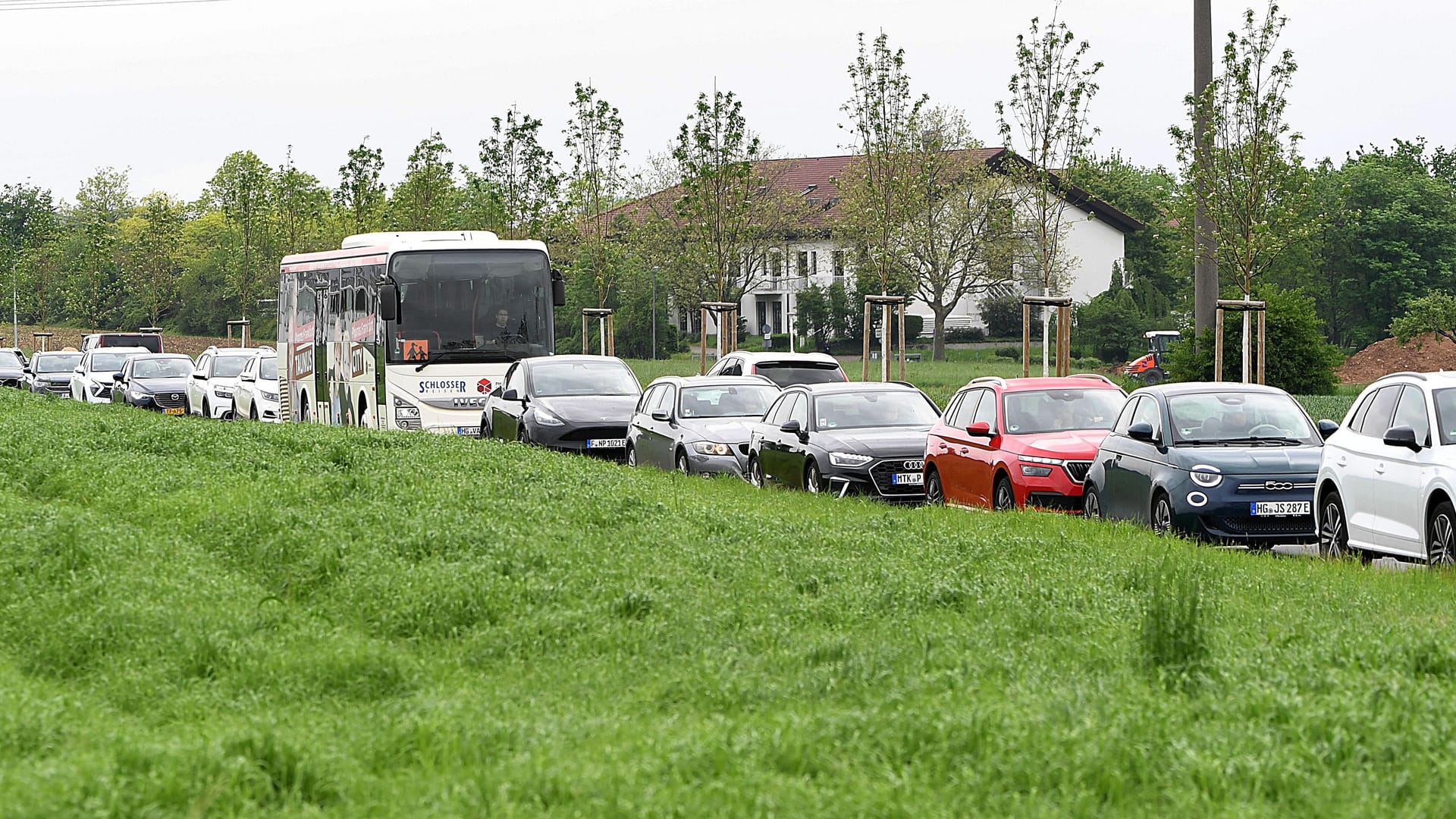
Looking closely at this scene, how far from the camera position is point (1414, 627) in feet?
27.0

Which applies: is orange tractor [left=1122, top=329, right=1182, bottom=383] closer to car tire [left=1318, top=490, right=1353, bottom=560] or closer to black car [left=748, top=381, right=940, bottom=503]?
black car [left=748, top=381, right=940, bottom=503]

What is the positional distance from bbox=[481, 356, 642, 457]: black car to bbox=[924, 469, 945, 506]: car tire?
6431 millimetres

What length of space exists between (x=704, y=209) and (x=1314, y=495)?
25863 millimetres

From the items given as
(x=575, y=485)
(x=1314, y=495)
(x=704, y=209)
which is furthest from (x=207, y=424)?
(x=704, y=209)

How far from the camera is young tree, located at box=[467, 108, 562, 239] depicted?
47000mm

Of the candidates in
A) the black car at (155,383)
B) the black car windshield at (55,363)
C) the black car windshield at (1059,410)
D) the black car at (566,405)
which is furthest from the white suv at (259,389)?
the black car windshield at (1059,410)

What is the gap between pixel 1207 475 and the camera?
1411 centimetres

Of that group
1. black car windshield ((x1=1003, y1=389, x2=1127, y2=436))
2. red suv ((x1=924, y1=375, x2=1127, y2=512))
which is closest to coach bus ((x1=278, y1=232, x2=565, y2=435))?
red suv ((x1=924, y1=375, x2=1127, y2=512))

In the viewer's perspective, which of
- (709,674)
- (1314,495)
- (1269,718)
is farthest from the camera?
(1314,495)

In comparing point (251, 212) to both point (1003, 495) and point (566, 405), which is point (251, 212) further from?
point (1003, 495)

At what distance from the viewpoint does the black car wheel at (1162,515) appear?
1411cm

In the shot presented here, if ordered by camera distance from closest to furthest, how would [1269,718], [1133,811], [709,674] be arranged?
[1133,811], [1269,718], [709,674]

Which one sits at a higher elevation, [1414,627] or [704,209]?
[704,209]

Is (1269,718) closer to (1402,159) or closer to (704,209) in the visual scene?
(704,209)
